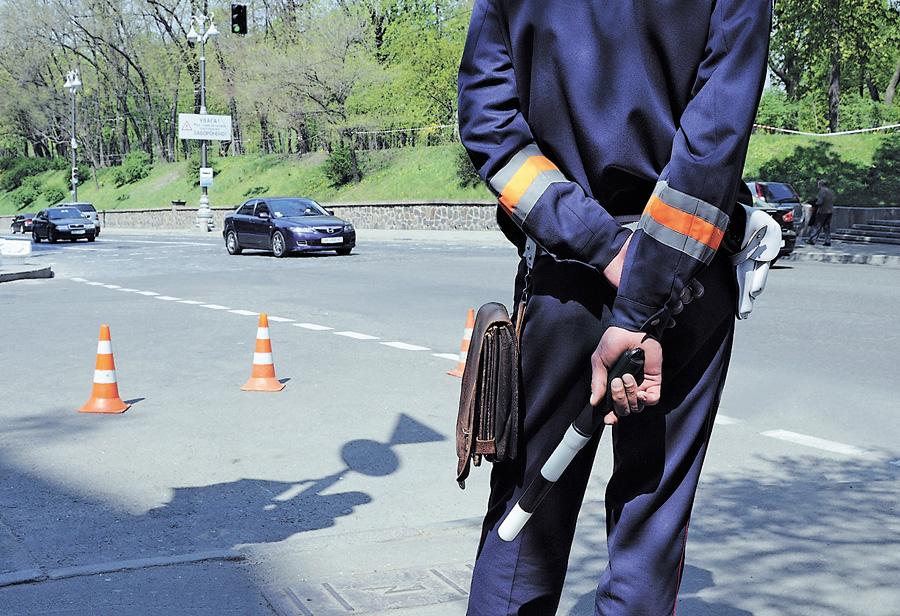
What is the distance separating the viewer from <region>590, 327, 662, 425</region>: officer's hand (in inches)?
75.8

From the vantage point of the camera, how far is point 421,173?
143ft

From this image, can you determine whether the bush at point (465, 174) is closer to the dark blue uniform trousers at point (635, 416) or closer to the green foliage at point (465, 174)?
the green foliage at point (465, 174)

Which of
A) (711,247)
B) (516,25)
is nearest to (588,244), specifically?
(711,247)

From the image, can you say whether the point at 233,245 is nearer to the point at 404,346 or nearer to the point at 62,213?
the point at 62,213

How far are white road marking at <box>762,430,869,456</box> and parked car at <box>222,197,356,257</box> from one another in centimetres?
1773

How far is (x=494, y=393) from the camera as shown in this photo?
6.98 ft

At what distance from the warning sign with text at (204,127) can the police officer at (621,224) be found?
1785 inches

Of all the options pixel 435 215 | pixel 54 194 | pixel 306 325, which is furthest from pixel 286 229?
pixel 54 194

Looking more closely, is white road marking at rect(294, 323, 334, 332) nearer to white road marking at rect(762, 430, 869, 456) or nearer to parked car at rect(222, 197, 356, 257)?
white road marking at rect(762, 430, 869, 456)

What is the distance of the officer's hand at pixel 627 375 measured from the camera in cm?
192

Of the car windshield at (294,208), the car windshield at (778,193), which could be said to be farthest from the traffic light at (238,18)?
the car windshield at (778,193)

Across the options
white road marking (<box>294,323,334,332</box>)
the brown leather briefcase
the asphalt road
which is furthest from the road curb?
the brown leather briefcase

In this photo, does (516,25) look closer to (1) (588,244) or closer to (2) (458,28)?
(1) (588,244)

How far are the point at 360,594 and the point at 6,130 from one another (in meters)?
88.2
